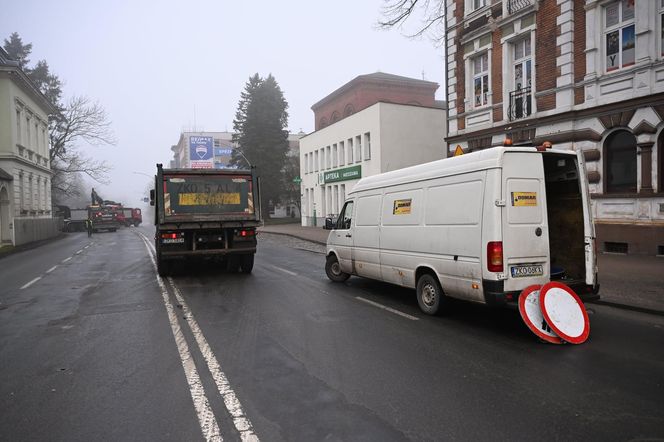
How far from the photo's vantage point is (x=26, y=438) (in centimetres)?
343

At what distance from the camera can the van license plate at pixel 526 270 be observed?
612cm

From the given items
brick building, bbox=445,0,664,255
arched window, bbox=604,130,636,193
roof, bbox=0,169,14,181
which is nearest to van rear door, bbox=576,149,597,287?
brick building, bbox=445,0,664,255

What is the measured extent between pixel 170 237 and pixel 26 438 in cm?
838

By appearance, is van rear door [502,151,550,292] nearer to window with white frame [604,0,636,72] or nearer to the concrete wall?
window with white frame [604,0,636,72]

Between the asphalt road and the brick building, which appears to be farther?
the brick building

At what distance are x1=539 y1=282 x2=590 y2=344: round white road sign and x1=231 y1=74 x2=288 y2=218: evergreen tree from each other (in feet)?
164

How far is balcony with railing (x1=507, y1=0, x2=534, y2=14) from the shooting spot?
16.0 metres

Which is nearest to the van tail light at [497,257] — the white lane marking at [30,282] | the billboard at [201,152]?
the white lane marking at [30,282]

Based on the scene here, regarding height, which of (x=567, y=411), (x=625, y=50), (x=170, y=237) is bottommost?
(x=567, y=411)

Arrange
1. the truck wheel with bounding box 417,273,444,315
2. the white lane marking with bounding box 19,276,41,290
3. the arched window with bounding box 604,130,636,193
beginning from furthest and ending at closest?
the arched window with bounding box 604,130,636,193
the white lane marking with bounding box 19,276,41,290
the truck wheel with bounding box 417,273,444,315

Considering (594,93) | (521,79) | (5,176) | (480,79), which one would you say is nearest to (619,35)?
(594,93)

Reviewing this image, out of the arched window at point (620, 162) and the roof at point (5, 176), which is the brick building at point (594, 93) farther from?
the roof at point (5, 176)

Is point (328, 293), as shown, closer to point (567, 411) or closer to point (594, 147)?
point (567, 411)

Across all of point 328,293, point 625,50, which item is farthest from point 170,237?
point 625,50
